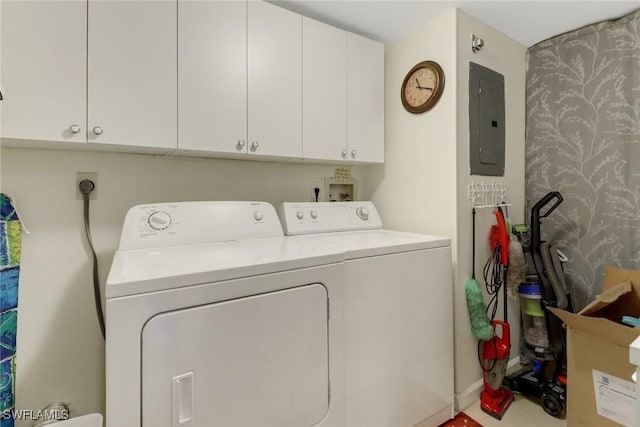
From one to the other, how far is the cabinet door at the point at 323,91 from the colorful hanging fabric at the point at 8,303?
4.38 ft

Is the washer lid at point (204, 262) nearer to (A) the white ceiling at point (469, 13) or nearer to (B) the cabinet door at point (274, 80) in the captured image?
(B) the cabinet door at point (274, 80)

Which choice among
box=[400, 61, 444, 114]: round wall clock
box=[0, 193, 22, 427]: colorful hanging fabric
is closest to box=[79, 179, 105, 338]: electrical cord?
box=[0, 193, 22, 427]: colorful hanging fabric

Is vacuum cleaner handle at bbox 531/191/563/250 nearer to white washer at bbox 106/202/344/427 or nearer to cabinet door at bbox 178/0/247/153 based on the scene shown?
white washer at bbox 106/202/344/427

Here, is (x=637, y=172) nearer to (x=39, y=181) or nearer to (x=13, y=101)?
(x=13, y=101)

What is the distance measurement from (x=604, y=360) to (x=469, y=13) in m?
1.95

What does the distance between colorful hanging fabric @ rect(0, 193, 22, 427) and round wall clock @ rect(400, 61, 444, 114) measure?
83.4 inches

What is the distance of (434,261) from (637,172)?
1.31 metres

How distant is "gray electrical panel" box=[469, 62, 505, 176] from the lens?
1840 millimetres

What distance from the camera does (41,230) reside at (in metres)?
1.39

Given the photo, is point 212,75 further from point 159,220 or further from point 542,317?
point 542,317

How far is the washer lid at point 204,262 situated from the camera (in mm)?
858

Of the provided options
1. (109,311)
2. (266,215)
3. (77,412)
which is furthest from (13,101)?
(77,412)

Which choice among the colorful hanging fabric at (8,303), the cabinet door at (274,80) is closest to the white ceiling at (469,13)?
the cabinet door at (274,80)

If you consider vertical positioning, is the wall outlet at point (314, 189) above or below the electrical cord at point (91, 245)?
above
